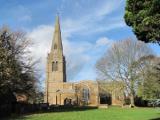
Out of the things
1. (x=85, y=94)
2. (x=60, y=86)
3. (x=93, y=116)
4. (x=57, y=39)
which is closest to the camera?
(x=93, y=116)

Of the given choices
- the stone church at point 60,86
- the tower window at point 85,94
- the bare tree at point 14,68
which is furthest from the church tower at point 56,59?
the bare tree at point 14,68

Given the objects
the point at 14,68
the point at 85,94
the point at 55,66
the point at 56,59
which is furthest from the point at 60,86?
the point at 14,68

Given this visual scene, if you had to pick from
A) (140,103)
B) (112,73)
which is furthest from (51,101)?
(112,73)

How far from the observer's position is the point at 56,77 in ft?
387

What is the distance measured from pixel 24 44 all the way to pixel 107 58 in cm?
2847

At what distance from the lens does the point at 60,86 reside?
113750 mm

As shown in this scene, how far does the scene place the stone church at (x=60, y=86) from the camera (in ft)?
350

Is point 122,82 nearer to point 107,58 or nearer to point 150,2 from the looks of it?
point 107,58

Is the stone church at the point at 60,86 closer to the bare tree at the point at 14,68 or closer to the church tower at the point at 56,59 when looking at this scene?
the church tower at the point at 56,59

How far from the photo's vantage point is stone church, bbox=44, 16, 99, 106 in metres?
107

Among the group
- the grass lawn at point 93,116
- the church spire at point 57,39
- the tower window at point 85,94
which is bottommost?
the grass lawn at point 93,116

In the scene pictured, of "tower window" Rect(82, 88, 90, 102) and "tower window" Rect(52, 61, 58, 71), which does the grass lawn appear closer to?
"tower window" Rect(82, 88, 90, 102)

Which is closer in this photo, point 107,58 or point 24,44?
point 24,44

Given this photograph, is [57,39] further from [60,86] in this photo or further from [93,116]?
[93,116]
